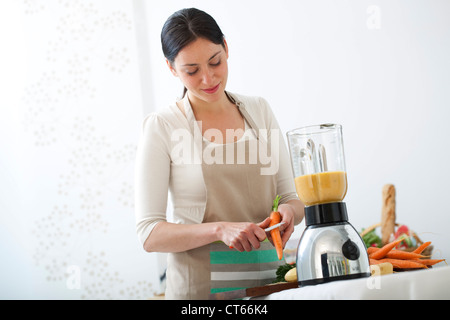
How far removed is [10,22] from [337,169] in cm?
318

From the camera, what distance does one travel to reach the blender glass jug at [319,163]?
3.26 feet

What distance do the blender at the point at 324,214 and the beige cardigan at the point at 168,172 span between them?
394 mm

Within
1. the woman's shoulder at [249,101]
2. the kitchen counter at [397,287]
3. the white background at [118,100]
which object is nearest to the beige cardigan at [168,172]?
the woman's shoulder at [249,101]

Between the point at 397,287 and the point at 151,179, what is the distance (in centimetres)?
73

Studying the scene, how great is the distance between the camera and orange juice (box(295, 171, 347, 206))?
99 cm

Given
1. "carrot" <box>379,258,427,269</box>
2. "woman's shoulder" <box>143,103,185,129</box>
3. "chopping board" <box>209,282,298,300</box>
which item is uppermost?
"woman's shoulder" <box>143,103,185,129</box>

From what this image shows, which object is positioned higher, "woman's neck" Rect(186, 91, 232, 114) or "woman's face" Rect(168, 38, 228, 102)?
"woman's face" Rect(168, 38, 228, 102)

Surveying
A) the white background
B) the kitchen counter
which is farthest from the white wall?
the kitchen counter

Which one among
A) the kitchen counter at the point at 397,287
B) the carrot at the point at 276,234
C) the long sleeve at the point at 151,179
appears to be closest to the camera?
the kitchen counter at the point at 397,287

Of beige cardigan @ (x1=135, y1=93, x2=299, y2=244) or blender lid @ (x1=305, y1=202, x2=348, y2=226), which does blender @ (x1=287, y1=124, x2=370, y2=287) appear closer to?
blender lid @ (x1=305, y1=202, x2=348, y2=226)

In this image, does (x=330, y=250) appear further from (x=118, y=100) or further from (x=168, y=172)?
(x=118, y=100)

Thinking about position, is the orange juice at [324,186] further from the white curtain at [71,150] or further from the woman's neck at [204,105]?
the white curtain at [71,150]

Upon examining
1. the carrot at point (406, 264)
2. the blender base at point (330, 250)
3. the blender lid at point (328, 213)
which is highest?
the blender lid at point (328, 213)

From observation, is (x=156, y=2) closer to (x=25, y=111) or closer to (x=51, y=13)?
(x=51, y=13)
